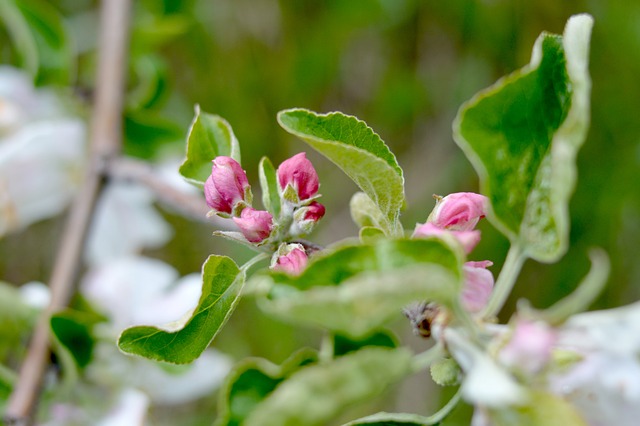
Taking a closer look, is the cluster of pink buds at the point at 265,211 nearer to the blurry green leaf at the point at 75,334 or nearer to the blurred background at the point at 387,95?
the blurry green leaf at the point at 75,334

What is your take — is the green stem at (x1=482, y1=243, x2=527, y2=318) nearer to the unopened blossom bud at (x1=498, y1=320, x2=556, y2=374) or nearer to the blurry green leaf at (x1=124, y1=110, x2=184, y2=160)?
the unopened blossom bud at (x1=498, y1=320, x2=556, y2=374)


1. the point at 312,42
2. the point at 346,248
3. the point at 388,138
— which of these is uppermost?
the point at 346,248

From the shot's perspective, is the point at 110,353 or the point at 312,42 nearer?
the point at 110,353

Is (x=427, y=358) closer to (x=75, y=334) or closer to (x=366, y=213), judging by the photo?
(x=366, y=213)

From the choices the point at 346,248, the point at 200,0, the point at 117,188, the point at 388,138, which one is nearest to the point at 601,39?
the point at 388,138

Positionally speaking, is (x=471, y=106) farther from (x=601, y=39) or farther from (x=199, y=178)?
(x=601, y=39)

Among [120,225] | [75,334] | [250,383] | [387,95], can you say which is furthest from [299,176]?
[387,95]
